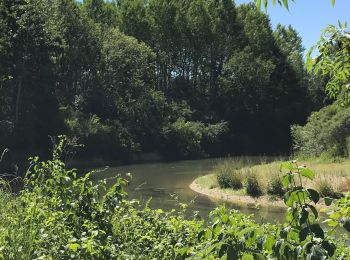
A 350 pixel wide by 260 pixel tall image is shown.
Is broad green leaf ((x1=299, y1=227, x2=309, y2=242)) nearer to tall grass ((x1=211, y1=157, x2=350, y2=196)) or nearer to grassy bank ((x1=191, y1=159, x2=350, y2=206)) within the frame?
grassy bank ((x1=191, y1=159, x2=350, y2=206))

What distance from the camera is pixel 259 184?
18594mm

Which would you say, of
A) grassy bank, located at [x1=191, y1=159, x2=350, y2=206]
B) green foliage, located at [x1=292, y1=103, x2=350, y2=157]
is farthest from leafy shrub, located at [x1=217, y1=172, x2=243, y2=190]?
green foliage, located at [x1=292, y1=103, x2=350, y2=157]

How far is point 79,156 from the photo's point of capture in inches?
1320

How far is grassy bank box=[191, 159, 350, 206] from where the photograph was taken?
16.6 meters

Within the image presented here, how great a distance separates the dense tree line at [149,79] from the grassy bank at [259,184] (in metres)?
12.7

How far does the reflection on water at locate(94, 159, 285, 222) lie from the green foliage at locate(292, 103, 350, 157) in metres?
6.24

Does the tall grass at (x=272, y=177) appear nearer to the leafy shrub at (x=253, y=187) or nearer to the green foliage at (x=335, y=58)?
the leafy shrub at (x=253, y=187)

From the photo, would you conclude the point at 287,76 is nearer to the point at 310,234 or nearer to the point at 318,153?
the point at 318,153

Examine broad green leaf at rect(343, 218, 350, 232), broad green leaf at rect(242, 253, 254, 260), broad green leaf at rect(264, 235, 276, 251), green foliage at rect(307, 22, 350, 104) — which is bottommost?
broad green leaf at rect(242, 253, 254, 260)

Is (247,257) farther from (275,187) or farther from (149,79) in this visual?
(149,79)

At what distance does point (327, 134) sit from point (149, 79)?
72.5 feet

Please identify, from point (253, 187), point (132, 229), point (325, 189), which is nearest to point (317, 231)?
point (132, 229)

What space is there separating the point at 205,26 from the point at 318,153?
2633 cm

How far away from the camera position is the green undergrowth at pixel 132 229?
2.20m
